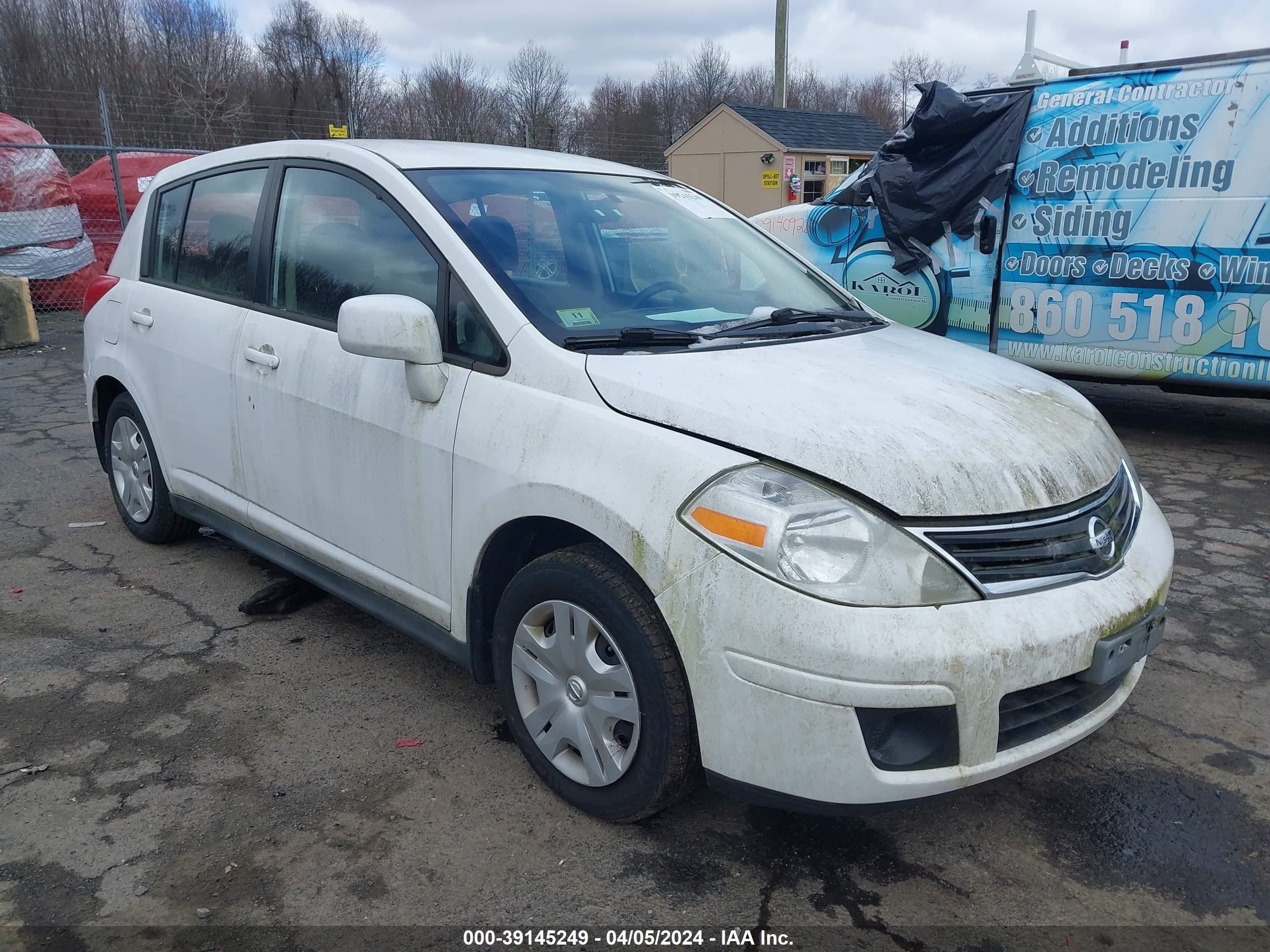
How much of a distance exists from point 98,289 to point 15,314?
6.84 meters

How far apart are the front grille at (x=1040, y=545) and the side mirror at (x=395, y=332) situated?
1439mm

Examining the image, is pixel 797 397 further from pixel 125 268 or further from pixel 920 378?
pixel 125 268

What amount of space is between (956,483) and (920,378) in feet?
1.85

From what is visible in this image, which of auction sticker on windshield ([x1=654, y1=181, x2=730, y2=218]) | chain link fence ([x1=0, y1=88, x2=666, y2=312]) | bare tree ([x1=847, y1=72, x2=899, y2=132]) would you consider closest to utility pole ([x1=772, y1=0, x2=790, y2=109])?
chain link fence ([x1=0, y1=88, x2=666, y2=312])

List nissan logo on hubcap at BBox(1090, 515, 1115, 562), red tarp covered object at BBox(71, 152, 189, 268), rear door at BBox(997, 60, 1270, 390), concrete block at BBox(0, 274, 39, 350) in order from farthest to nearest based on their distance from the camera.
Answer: red tarp covered object at BBox(71, 152, 189, 268), concrete block at BBox(0, 274, 39, 350), rear door at BBox(997, 60, 1270, 390), nissan logo on hubcap at BBox(1090, 515, 1115, 562)

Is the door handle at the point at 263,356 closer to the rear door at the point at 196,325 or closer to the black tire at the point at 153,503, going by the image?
the rear door at the point at 196,325

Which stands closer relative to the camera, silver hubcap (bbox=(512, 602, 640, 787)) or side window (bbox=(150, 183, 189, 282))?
silver hubcap (bbox=(512, 602, 640, 787))

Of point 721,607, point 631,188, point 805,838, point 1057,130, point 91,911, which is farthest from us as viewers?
point 1057,130

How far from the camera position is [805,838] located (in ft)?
8.62

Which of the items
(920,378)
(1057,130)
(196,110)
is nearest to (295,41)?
(196,110)

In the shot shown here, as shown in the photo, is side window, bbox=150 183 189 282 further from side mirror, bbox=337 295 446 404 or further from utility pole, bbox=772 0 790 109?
utility pole, bbox=772 0 790 109

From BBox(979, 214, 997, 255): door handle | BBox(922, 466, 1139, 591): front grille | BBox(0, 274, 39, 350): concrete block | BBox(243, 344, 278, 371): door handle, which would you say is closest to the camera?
BBox(922, 466, 1139, 591): front grille

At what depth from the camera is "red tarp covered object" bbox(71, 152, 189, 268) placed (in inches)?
517

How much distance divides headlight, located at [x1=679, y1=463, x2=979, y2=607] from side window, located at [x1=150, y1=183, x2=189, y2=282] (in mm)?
3096
